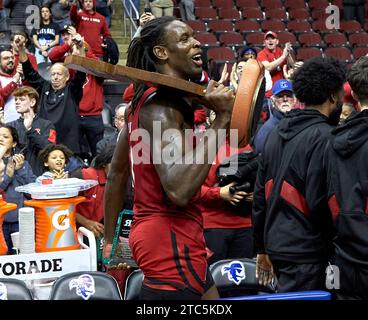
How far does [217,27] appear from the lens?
12297 millimetres

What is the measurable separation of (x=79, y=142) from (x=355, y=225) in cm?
Result: 517

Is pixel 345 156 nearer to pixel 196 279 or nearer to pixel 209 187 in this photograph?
pixel 196 279

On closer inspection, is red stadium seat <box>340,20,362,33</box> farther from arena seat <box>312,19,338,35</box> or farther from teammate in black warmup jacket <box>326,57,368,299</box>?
teammate in black warmup jacket <box>326,57,368,299</box>

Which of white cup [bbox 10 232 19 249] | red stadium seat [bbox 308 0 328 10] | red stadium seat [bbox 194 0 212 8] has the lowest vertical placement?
white cup [bbox 10 232 19 249]

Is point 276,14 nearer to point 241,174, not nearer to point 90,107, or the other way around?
point 90,107

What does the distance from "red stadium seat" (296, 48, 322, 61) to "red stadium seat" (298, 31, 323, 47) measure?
0.47 m

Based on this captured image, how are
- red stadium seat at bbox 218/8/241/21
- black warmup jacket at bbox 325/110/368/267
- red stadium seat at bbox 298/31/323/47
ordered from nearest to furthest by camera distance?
black warmup jacket at bbox 325/110/368/267, red stadium seat at bbox 298/31/323/47, red stadium seat at bbox 218/8/241/21

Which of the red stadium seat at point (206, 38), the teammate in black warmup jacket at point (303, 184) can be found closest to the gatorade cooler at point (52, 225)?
the teammate in black warmup jacket at point (303, 184)

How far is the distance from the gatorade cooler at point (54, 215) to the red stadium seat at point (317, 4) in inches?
395

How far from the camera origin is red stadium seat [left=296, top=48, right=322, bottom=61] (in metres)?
11.7

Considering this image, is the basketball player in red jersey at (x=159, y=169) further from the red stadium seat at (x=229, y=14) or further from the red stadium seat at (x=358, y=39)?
the red stadium seat at (x=358, y=39)

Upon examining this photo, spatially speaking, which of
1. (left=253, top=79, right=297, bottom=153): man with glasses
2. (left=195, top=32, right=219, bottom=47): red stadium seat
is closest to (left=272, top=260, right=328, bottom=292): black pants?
(left=253, top=79, right=297, bottom=153): man with glasses

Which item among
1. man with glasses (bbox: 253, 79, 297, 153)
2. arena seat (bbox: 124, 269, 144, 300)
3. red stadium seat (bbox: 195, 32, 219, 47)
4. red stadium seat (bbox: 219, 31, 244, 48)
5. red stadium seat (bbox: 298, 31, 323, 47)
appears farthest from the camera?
red stadium seat (bbox: 298, 31, 323, 47)

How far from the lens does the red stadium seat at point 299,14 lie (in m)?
13.4
